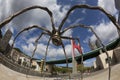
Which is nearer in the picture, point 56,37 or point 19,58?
point 56,37

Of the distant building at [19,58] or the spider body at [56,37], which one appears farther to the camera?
the distant building at [19,58]

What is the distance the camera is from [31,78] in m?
16.9

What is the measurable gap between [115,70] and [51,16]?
18.9ft

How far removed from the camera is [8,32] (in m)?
42.5

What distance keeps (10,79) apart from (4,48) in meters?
22.8

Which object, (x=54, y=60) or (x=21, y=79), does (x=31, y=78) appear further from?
(x=54, y=60)

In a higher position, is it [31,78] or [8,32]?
[8,32]

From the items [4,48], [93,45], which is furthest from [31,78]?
[93,45]

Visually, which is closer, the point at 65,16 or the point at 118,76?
the point at 65,16

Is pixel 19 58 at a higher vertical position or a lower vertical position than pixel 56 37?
higher

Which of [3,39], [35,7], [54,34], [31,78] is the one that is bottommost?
[31,78]

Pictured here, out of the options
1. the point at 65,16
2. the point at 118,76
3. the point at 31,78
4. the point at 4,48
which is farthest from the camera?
the point at 4,48

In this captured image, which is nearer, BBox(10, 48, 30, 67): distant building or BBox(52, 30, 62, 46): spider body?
BBox(52, 30, 62, 46): spider body

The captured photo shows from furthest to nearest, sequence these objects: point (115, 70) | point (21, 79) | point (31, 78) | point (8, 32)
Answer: point (8, 32), point (31, 78), point (21, 79), point (115, 70)
